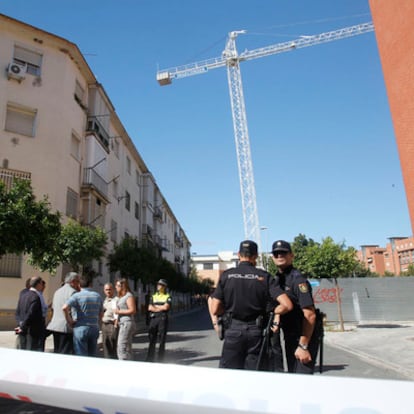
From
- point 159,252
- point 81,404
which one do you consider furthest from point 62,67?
point 159,252

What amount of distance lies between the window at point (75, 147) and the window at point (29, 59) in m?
3.61

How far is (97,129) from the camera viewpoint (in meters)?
23.7

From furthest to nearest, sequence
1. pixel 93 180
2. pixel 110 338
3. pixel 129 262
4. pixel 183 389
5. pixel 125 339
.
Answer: pixel 129 262
pixel 93 180
pixel 110 338
pixel 125 339
pixel 183 389

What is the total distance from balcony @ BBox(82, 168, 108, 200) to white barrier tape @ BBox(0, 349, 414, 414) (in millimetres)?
19403

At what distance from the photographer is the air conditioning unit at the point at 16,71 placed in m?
18.1

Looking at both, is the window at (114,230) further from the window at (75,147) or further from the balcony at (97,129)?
the window at (75,147)

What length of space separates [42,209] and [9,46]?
12.1 m

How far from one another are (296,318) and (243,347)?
602 mm

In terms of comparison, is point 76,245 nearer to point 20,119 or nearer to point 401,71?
point 20,119

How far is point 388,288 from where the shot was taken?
20.6 m

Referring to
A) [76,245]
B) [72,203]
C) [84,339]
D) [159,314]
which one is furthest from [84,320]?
[72,203]

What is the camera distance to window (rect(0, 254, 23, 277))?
1659 cm

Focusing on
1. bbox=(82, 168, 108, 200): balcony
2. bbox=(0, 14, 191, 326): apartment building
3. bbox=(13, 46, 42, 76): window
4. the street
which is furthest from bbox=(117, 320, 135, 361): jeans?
bbox=(13, 46, 42, 76): window

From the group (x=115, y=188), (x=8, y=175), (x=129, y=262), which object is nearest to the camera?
(x=8, y=175)
